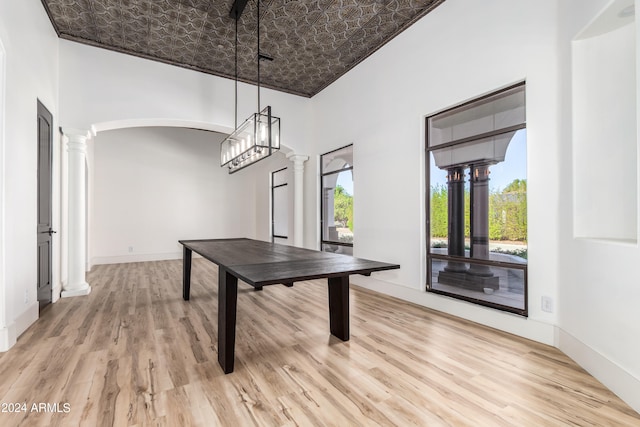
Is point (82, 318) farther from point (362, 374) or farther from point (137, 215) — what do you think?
point (137, 215)

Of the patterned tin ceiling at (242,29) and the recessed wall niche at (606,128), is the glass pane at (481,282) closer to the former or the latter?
the recessed wall niche at (606,128)

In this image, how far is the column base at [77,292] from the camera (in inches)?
157

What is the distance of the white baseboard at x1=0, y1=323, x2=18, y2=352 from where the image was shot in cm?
233

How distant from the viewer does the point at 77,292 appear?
408cm

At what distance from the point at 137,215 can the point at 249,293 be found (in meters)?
4.76

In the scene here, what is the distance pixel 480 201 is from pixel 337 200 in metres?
2.54

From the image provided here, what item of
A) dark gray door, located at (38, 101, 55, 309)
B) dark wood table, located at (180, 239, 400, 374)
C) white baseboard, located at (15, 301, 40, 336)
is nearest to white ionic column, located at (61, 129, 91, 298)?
dark gray door, located at (38, 101, 55, 309)

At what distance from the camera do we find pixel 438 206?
3436mm

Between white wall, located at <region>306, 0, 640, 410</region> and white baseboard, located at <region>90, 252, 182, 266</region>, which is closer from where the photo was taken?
white wall, located at <region>306, 0, 640, 410</region>

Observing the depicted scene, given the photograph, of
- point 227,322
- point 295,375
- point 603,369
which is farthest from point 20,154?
point 603,369

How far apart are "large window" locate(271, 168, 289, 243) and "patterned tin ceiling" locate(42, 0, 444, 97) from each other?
361 cm

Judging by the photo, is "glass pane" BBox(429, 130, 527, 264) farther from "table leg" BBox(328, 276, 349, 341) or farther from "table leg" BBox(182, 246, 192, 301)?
"table leg" BBox(182, 246, 192, 301)

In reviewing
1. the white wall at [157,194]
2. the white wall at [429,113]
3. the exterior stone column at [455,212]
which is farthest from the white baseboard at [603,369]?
the white wall at [157,194]

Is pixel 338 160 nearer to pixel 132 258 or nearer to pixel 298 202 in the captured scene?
pixel 298 202
